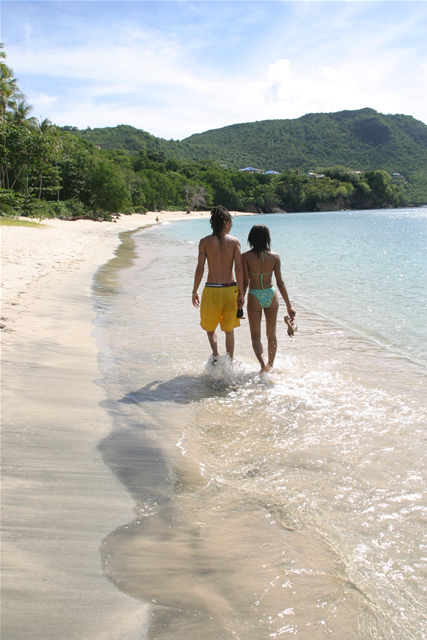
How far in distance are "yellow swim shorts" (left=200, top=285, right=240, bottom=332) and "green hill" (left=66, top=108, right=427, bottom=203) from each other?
6004 inches

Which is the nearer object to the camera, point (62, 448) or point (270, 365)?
point (62, 448)

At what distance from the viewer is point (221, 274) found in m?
5.12

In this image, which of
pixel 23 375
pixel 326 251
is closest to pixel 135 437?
pixel 23 375

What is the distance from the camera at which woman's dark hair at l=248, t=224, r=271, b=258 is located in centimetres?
502

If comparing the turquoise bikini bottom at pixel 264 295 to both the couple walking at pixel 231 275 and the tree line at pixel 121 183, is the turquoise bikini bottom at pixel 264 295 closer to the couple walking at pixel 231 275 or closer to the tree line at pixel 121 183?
the couple walking at pixel 231 275

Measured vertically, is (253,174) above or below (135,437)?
above

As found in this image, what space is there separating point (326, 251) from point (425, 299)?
47.6ft

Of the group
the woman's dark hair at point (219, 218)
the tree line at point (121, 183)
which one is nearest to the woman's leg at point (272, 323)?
the woman's dark hair at point (219, 218)

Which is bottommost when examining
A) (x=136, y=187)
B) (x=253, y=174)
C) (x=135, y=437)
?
(x=135, y=437)

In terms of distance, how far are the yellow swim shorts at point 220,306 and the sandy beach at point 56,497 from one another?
1.40 metres

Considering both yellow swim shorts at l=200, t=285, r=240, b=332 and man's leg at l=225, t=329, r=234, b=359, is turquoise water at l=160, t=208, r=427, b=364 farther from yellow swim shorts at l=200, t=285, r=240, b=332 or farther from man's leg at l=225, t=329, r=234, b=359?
yellow swim shorts at l=200, t=285, r=240, b=332

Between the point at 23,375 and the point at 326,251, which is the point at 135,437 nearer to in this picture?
the point at 23,375

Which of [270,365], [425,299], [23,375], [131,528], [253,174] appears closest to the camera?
[131,528]

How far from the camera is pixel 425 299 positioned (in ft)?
37.4
